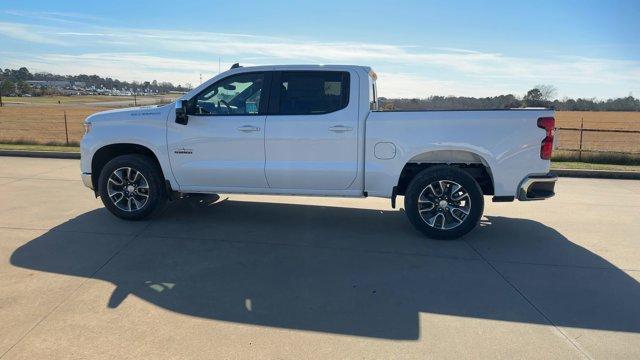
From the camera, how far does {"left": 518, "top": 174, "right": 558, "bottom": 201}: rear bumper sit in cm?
539

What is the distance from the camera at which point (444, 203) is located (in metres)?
5.62

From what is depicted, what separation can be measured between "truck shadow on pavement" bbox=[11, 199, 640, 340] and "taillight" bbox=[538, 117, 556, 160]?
42.2 inches

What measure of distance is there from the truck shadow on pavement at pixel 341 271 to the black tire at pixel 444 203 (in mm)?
175

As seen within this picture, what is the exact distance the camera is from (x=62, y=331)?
10.9 ft

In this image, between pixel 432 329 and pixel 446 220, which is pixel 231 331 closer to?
pixel 432 329

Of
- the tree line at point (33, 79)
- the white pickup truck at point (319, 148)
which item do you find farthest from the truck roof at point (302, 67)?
the tree line at point (33, 79)

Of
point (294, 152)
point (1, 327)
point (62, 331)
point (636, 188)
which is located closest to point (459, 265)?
point (294, 152)

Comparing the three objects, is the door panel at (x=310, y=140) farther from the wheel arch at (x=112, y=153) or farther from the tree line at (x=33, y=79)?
the tree line at (x=33, y=79)

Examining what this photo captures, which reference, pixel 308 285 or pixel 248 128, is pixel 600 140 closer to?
pixel 248 128

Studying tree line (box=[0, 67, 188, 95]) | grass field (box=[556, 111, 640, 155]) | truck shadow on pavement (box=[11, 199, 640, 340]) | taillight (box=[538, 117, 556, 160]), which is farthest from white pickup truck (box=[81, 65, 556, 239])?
tree line (box=[0, 67, 188, 95])

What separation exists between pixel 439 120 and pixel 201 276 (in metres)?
3.04

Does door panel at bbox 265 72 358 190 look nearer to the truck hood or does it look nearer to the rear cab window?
the rear cab window

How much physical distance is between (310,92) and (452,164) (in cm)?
191

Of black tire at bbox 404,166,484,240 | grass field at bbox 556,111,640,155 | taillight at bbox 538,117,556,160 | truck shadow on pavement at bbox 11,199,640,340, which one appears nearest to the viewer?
truck shadow on pavement at bbox 11,199,640,340
